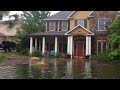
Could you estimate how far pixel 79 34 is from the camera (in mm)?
33250

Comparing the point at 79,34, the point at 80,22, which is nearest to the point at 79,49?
the point at 79,34

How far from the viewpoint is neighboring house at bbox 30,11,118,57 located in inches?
1288

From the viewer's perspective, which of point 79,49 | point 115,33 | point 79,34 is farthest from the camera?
point 79,49

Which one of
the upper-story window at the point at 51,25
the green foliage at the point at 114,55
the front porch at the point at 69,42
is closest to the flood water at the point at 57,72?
the green foliage at the point at 114,55

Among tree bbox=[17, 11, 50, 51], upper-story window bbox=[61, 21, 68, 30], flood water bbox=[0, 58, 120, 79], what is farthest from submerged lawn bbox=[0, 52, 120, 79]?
tree bbox=[17, 11, 50, 51]

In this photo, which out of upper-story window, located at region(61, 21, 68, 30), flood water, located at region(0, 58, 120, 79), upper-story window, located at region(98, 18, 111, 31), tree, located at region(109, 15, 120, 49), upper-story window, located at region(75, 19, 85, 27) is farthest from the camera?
upper-story window, located at region(61, 21, 68, 30)

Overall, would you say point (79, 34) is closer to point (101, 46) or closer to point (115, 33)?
point (101, 46)

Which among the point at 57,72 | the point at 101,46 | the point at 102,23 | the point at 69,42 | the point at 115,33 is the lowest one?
the point at 57,72

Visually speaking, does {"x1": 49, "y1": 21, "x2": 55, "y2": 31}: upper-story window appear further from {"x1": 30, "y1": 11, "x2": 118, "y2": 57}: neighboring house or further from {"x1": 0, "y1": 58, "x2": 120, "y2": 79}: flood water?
{"x1": 0, "y1": 58, "x2": 120, "y2": 79}: flood water

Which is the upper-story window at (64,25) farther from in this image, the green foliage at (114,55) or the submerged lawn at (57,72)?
the submerged lawn at (57,72)

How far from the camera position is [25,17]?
6078 cm
